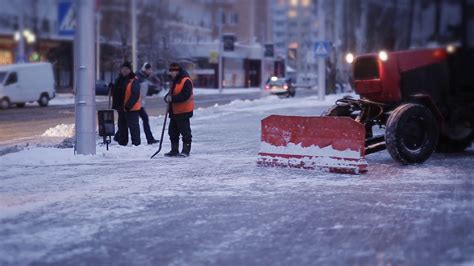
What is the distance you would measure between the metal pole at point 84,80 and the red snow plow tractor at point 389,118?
2.95 meters

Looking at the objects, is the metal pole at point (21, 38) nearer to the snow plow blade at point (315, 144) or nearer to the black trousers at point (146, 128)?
the black trousers at point (146, 128)

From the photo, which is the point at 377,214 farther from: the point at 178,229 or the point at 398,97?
the point at 398,97

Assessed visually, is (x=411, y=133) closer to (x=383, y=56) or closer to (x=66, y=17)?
(x=383, y=56)

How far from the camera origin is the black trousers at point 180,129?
36.8 feet

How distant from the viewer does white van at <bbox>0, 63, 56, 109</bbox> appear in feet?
99.6

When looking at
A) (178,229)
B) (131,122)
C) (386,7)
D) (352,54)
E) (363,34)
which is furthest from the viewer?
(131,122)

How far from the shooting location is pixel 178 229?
6.26 metres

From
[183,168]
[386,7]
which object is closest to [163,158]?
[183,168]

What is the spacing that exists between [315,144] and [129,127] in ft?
13.9

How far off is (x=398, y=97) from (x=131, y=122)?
4.85 m

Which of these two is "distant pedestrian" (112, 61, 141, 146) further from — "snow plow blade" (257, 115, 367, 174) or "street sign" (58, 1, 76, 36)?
"snow plow blade" (257, 115, 367, 174)

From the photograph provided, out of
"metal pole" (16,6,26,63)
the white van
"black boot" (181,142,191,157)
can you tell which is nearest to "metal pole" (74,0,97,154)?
"black boot" (181,142,191,157)

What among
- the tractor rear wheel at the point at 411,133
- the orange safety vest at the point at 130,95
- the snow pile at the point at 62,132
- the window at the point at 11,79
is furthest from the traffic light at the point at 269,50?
the tractor rear wheel at the point at 411,133

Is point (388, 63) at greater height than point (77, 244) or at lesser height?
greater
